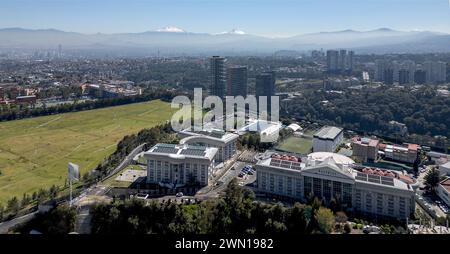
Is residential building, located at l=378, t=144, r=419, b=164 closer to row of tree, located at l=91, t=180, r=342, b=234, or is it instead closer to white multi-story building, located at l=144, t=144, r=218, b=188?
row of tree, located at l=91, t=180, r=342, b=234

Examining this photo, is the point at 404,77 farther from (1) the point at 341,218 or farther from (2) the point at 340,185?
(1) the point at 341,218

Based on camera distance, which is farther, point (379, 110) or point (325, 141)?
point (379, 110)

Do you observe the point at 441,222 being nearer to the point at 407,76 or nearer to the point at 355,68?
the point at 407,76

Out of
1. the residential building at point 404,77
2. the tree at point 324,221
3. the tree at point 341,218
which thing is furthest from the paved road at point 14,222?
the residential building at point 404,77

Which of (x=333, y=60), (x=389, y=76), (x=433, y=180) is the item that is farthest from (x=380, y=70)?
(x=433, y=180)

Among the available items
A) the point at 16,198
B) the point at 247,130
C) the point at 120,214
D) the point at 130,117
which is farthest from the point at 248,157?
the point at 130,117

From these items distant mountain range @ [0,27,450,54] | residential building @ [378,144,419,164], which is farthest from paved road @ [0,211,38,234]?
distant mountain range @ [0,27,450,54]
